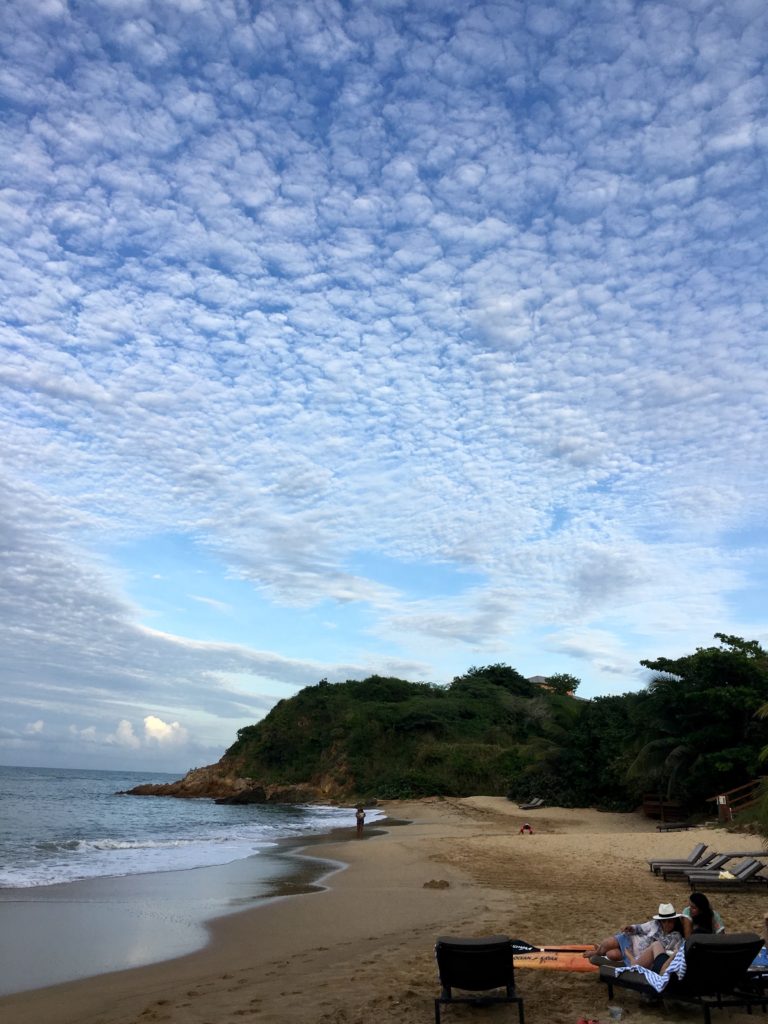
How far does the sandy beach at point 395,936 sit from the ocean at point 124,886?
0.49 m

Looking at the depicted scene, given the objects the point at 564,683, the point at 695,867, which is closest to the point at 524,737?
the point at 564,683

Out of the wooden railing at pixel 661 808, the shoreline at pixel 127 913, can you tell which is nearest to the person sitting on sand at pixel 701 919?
the shoreline at pixel 127 913

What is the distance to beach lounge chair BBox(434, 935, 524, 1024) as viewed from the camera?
5922 millimetres

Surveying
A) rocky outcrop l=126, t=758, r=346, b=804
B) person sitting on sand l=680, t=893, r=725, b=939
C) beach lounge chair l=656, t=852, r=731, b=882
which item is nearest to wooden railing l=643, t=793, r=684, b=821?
beach lounge chair l=656, t=852, r=731, b=882

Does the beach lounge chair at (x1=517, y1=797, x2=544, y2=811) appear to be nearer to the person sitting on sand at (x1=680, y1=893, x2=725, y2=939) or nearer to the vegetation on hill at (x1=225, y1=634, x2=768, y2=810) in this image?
the vegetation on hill at (x1=225, y1=634, x2=768, y2=810)

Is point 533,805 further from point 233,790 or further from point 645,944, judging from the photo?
point 233,790

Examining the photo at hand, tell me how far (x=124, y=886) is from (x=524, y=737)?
47.0 m

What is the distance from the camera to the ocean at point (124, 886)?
9.04 meters

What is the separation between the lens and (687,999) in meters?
5.83

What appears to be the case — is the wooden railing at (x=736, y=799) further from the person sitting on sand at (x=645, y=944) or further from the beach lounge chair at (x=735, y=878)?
the person sitting on sand at (x=645, y=944)

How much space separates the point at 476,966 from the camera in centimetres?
596

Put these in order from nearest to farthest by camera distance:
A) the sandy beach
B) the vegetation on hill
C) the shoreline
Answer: the sandy beach, the shoreline, the vegetation on hill

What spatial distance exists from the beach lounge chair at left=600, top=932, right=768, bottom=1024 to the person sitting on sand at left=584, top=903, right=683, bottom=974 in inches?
20.8

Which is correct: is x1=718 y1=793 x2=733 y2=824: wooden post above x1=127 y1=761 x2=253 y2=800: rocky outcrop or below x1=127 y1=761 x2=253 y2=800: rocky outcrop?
below
